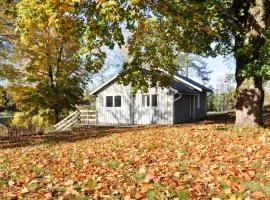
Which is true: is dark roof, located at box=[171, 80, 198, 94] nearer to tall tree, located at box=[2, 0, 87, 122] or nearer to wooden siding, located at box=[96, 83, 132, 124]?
wooden siding, located at box=[96, 83, 132, 124]

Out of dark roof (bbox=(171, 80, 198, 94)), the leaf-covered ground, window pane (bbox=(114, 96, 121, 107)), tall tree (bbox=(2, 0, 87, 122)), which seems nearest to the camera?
the leaf-covered ground

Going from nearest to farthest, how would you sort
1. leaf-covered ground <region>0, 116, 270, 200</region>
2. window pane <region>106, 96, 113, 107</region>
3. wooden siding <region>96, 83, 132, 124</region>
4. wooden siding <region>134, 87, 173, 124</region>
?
1. leaf-covered ground <region>0, 116, 270, 200</region>
2. wooden siding <region>134, 87, 173, 124</region>
3. wooden siding <region>96, 83, 132, 124</region>
4. window pane <region>106, 96, 113, 107</region>

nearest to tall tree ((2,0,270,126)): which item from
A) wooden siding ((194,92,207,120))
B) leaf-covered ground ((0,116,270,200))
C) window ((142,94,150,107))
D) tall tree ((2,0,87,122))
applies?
leaf-covered ground ((0,116,270,200))

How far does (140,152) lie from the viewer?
12523mm

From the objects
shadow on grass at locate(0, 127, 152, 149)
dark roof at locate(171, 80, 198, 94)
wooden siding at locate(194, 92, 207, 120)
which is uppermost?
dark roof at locate(171, 80, 198, 94)

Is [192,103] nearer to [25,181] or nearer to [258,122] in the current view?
[258,122]

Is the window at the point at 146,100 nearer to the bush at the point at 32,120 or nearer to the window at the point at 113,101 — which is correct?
the window at the point at 113,101

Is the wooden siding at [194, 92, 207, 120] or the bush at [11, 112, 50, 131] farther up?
the wooden siding at [194, 92, 207, 120]

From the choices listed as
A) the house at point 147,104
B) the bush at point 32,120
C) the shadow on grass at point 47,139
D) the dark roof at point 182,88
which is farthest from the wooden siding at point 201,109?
the shadow on grass at point 47,139

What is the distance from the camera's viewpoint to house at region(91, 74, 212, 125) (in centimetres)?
3622

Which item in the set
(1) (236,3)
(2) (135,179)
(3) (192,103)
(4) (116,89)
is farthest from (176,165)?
(3) (192,103)

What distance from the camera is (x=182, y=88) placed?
125 feet

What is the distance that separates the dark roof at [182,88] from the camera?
119 ft

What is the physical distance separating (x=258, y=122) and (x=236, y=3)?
18.0 feet
